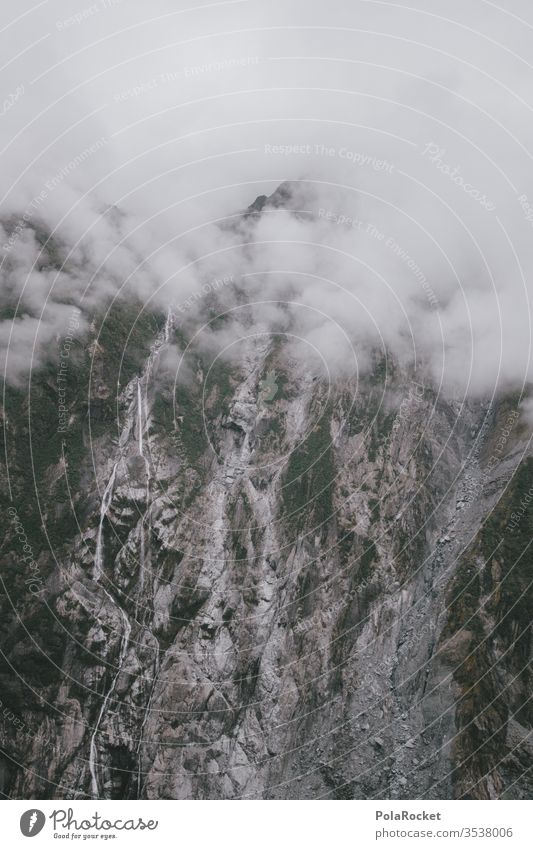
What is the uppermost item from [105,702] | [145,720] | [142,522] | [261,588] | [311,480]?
[311,480]

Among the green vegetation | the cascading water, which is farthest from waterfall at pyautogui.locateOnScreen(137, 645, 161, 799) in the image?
the green vegetation

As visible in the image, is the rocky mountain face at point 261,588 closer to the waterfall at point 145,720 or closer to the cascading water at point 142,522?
the waterfall at point 145,720

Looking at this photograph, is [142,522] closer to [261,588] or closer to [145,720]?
[261,588]

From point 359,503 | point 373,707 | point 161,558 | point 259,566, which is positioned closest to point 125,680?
point 161,558

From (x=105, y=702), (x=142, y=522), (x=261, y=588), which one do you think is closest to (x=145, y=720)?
(x=105, y=702)

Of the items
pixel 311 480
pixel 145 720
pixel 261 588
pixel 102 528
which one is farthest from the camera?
pixel 311 480

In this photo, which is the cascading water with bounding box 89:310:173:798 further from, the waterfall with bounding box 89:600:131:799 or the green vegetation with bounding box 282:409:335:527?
the green vegetation with bounding box 282:409:335:527

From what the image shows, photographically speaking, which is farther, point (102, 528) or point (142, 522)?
point (142, 522)

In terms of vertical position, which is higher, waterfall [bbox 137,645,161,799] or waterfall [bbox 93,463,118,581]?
waterfall [bbox 93,463,118,581]

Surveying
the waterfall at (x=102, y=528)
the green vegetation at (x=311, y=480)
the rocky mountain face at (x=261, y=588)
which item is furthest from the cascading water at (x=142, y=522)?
the green vegetation at (x=311, y=480)
